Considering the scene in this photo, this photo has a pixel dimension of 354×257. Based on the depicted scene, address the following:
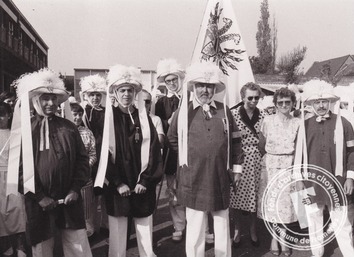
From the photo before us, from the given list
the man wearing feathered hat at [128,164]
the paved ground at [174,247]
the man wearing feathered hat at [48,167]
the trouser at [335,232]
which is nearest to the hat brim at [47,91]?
the man wearing feathered hat at [48,167]

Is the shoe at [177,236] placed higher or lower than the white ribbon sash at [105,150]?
lower

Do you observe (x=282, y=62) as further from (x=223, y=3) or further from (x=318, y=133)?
(x=318, y=133)

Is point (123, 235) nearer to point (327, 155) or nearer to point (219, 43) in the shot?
point (327, 155)

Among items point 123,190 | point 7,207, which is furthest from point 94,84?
point 123,190

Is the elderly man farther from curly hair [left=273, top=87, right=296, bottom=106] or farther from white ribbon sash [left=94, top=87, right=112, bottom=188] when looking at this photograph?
curly hair [left=273, top=87, right=296, bottom=106]

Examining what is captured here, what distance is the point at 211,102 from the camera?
374cm

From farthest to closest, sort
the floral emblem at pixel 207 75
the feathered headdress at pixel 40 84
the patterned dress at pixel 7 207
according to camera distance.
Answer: the patterned dress at pixel 7 207
the floral emblem at pixel 207 75
the feathered headdress at pixel 40 84

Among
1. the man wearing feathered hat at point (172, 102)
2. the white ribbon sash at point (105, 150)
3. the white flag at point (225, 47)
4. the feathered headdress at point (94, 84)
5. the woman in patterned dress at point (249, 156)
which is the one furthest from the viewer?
the white flag at point (225, 47)

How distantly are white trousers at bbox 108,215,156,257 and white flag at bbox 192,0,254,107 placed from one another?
2831 millimetres

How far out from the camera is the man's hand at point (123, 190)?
3312 millimetres

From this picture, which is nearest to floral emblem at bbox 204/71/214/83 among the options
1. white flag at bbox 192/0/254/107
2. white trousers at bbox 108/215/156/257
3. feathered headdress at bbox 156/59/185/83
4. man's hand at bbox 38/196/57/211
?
white trousers at bbox 108/215/156/257

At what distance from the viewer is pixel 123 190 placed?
3.31 metres

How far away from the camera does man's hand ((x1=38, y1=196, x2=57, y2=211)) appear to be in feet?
9.46

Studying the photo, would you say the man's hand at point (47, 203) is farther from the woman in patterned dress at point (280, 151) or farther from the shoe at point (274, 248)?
the shoe at point (274, 248)
